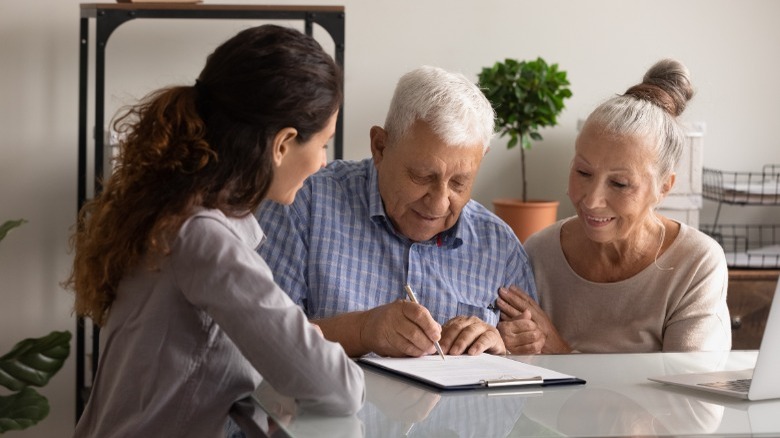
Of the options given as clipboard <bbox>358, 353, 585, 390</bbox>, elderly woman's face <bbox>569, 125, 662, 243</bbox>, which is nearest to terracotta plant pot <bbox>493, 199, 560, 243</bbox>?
elderly woman's face <bbox>569, 125, 662, 243</bbox>

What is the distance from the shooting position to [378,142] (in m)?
2.11

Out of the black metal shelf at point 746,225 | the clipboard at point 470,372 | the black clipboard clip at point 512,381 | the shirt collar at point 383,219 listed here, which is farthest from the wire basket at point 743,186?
the black clipboard clip at point 512,381

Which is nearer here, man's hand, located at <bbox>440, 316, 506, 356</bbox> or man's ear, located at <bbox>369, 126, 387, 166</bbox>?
man's hand, located at <bbox>440, 316, 506, 356</bbox>

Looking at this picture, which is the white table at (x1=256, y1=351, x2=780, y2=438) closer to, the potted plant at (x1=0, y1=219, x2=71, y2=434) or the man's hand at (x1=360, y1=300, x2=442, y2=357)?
the man's hand at (x1=360, y1=300, x2=442, y2=357)

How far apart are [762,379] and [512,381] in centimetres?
33

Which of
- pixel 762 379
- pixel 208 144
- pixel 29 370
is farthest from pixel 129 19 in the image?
pixel 762 379

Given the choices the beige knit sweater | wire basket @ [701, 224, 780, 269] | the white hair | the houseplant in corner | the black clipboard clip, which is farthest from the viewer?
wire basket @ [701, 224, 780, 269]

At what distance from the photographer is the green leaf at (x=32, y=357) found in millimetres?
2756

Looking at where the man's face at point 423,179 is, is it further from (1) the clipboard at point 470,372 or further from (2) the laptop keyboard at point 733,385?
(2) the laptop keyboard at point 733,385

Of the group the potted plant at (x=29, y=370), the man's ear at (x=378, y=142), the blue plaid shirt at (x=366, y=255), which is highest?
the man's ear at (x=378, y=142)

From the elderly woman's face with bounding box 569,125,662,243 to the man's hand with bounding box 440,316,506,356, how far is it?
0.44 meters

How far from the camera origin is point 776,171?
3.58 metres

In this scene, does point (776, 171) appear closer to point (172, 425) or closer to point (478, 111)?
point (478, 111)

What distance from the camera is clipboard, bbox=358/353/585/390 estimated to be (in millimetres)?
1504
